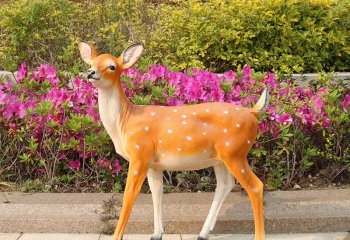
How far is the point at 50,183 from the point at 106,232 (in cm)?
98

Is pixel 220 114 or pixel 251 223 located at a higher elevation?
pixel 220 114

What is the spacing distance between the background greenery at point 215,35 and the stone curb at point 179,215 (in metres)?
2.42

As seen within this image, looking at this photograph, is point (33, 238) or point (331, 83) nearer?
point (33, 238)

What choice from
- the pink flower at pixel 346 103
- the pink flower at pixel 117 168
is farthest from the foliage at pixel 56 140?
the pink flower at pixel 346 103

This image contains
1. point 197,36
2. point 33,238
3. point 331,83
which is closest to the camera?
point 33,238

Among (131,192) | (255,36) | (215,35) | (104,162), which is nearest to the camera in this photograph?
(131,192)

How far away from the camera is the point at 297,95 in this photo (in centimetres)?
630

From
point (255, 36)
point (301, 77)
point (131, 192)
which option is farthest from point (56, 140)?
point (255, 36)

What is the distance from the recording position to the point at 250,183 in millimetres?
4504

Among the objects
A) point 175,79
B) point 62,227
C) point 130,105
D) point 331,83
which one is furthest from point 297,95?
point 62,227

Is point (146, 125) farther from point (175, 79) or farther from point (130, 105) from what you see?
point (175, 79)

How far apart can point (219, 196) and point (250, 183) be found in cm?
34

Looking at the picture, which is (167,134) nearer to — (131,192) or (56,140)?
(131,192)

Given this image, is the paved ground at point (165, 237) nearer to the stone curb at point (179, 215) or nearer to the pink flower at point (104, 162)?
the stone curb at point (179, 215)
